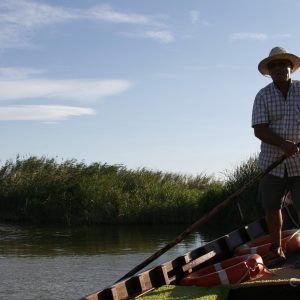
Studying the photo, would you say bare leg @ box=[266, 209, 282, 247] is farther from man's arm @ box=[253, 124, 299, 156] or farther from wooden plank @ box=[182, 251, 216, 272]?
wooden plank @ box=[182, 251, 216, 272]

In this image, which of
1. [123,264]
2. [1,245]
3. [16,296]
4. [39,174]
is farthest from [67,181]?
[16,296]

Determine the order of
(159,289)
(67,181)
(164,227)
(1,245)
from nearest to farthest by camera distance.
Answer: (159,289) < (1,245) < (164,227) < (67,181)

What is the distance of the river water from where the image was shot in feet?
32.1

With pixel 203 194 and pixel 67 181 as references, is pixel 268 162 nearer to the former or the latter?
pixel 203 194

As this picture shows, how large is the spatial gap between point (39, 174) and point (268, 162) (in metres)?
18.1

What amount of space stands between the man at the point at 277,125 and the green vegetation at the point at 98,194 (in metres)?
12.6

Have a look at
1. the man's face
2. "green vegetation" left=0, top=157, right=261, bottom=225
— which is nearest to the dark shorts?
the man's face

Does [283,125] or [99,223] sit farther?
[99,223]

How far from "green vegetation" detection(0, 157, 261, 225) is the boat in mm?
11466

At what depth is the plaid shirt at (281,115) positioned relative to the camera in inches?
→ 191

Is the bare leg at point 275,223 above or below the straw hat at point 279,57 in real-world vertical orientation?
below

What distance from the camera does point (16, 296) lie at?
30.0ft

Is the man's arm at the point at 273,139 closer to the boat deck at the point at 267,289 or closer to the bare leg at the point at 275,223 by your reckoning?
the bare leg at the point at 275,223

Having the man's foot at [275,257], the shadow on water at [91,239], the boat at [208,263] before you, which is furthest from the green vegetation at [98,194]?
the man's foot at [275,257]
